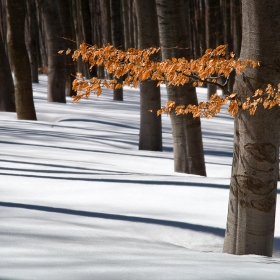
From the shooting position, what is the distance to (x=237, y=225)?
168 inches

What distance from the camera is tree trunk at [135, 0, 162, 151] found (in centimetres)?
937

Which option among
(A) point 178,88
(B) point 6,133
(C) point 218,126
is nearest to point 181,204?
(A) point 178,88

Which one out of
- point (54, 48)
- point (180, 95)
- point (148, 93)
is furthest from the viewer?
point (54, 48)

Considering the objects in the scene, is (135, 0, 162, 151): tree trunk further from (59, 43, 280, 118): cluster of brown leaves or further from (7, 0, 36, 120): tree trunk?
(59, 43, 280, 118): cluster of brown leaves

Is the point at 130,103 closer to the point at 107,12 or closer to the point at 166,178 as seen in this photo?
the point at 107,12

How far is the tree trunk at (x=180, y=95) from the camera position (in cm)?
747

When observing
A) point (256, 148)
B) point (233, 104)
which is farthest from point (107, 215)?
point (233, 104)

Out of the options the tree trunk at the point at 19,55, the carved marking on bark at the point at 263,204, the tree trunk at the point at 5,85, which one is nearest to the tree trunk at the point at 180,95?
the carved marking on bark at the point at 263,204

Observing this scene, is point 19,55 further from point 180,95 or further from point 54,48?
point 180,95

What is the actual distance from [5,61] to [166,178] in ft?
26.8

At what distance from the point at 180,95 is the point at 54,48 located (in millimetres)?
9443

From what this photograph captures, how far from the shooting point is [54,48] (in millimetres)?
16250

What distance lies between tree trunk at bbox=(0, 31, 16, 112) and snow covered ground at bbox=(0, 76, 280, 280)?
3.07 m

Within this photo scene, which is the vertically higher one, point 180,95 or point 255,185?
point 180,95
